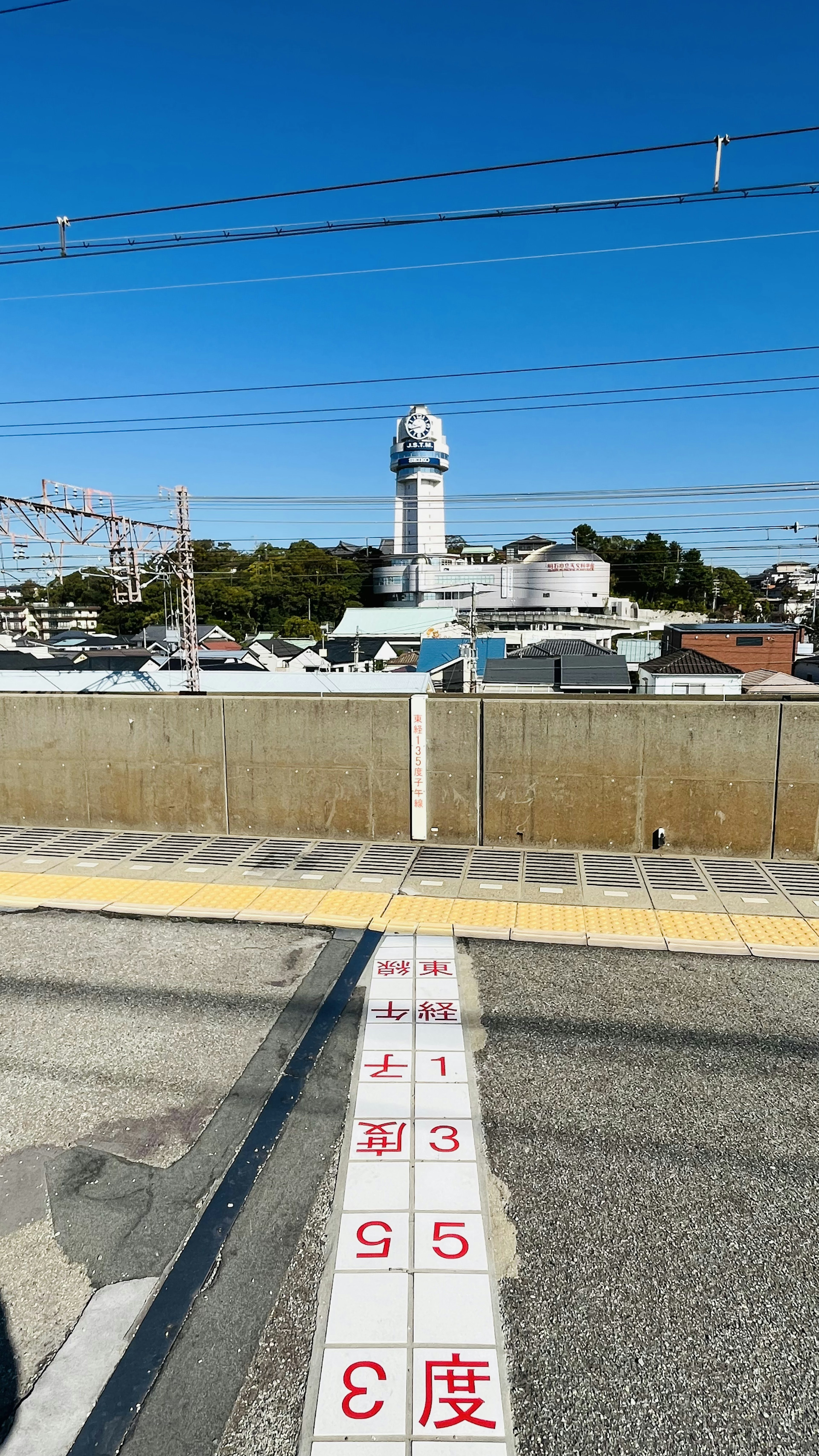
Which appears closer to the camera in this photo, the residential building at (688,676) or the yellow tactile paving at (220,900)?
the yellow tactile paving at (220,900)

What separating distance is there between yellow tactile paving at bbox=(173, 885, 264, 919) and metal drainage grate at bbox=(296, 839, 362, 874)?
900mm

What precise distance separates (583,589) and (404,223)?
8997cm

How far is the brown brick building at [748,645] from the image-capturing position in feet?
128

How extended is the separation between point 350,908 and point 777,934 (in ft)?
14.3

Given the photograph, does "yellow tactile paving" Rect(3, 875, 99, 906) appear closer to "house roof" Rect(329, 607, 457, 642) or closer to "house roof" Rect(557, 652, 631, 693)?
"house roof" Rect(557, 652, 631, 693)

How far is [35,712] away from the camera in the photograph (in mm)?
11203

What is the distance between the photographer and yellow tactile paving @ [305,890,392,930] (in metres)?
8.02

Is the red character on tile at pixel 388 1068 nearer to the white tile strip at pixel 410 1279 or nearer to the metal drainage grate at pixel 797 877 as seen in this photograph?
the white tile strip at pixel 410 1279

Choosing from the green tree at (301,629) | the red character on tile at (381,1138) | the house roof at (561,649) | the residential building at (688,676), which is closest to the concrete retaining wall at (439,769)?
the red character on tile at (381,1138)

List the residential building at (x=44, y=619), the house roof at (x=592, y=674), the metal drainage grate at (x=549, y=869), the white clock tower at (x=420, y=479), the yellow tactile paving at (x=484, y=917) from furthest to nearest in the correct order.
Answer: the white clock tower at (x=420, y=479), the residential building at (x=44, y=619), the house roof at (x=592, y=674), the metal drainage grate at (x=549, y=869), the yellow tactile paving at (x=484, y=917)

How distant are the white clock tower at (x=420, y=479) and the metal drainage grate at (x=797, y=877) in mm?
114739

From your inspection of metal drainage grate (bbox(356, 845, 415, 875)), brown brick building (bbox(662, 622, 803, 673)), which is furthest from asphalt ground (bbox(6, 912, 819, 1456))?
brown brick building (bbox(662, 622, 803, 673))

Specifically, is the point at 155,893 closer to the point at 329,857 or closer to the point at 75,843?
the point at 329,857

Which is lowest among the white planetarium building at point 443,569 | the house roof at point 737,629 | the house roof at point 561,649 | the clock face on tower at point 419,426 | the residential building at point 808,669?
the residential building at point 808,669
